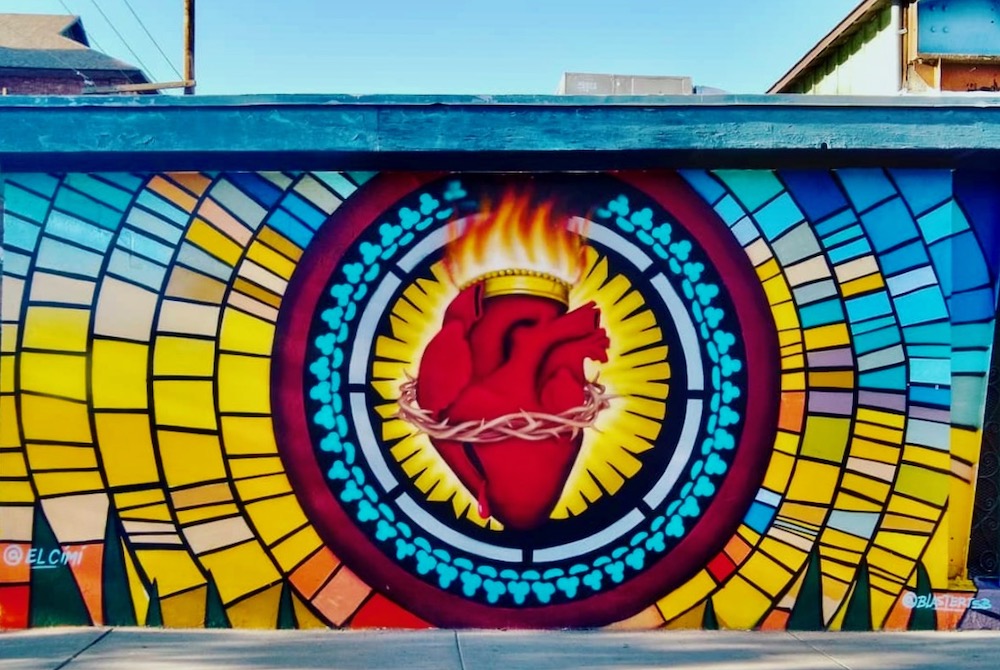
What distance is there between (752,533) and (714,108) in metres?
2.31

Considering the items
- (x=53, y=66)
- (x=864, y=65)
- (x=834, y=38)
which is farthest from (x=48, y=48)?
(x=864, y=65)

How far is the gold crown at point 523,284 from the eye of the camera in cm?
510

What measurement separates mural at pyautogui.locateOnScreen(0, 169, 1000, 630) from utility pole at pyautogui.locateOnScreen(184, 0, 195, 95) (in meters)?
11.2

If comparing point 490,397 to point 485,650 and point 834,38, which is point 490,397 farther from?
point 834,38

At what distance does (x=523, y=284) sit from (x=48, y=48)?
27.3 m

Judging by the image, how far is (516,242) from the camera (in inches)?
201

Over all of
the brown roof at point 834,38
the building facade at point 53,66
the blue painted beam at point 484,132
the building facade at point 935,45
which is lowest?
the blue painted beam at point 484,132

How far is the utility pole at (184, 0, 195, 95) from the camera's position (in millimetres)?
15422

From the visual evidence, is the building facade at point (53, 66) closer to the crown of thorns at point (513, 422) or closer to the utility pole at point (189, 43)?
the utility pole at point (189, 43)

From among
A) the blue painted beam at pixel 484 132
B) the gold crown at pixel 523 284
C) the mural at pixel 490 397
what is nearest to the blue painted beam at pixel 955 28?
the blue painted beam at pixel 484 132

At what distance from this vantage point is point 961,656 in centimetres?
481

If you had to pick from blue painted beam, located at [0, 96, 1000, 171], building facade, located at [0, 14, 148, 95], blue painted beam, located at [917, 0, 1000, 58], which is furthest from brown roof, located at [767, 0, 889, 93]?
building facade, located at [0, 14, 148, 95]

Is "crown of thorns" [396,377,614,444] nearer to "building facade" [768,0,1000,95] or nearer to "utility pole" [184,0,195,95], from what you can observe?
"building facade" [768,0,1000,95]

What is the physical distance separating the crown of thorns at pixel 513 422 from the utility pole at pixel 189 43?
464 inches
